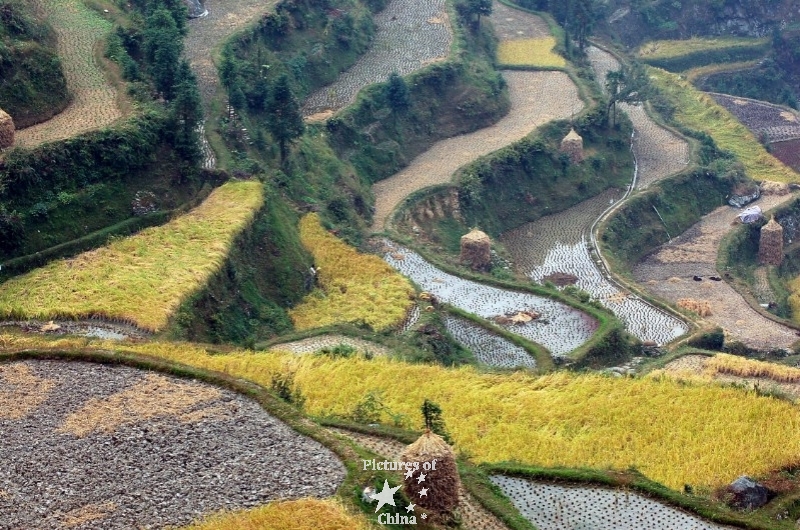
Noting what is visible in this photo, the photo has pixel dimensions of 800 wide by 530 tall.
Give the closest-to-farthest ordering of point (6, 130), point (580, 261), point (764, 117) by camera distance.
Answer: point (6, 130) < point (580, 261) < point (764, 117)

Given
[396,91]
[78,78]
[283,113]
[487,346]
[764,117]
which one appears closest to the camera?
[487,346]

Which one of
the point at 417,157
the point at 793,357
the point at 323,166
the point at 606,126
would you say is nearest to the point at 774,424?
the point at 793,357

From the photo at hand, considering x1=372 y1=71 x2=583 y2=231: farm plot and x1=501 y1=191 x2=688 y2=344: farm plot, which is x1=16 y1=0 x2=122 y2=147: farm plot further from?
x1=501 y1=191 x2=688 y2=344: farm plot

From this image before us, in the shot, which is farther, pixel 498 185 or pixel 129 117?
pixel 498 185

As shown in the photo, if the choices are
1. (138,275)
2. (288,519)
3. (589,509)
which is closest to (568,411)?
(589,509)

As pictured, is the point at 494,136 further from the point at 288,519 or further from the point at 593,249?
the point at 288,519

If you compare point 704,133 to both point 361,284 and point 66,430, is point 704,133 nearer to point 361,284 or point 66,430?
point 361,284

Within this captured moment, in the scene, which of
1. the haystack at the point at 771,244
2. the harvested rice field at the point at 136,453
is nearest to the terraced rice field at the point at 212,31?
the harvested rice field at the point at 136,453

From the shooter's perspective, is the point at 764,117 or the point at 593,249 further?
the point at 764,117
